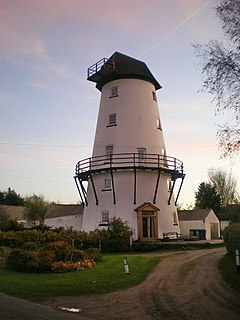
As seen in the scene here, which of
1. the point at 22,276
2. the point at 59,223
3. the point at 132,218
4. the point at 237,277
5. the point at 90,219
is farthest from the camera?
the point at 59,223

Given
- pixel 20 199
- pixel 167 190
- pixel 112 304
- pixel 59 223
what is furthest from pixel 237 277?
pixel 20 199

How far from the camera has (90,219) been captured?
33688mm

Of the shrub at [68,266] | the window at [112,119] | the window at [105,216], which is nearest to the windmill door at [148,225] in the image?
the window at [105,216]

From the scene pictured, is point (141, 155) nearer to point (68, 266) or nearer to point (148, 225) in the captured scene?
point (148, 225)

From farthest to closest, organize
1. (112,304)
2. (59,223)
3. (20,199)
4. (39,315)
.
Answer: (20,199) < (59,223) < (112,304) < (39,315)

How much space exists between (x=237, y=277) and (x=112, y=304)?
4.92m

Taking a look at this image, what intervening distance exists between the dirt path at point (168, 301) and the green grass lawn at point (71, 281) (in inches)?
25.0

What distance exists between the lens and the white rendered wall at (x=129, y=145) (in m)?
32.2

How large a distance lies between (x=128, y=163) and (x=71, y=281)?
64.0ft

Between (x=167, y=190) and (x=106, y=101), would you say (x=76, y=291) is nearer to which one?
(x=167, y=190)

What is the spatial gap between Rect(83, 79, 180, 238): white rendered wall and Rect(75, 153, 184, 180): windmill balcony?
579 mm

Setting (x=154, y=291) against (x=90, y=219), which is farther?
(x=90, y=219)

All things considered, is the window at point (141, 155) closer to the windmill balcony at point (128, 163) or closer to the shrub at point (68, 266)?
the windmill balcony at point (128, 163)

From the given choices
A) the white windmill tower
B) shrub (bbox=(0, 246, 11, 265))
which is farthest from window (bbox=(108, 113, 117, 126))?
shrub (bbox=(0, 246, 11, 265))
